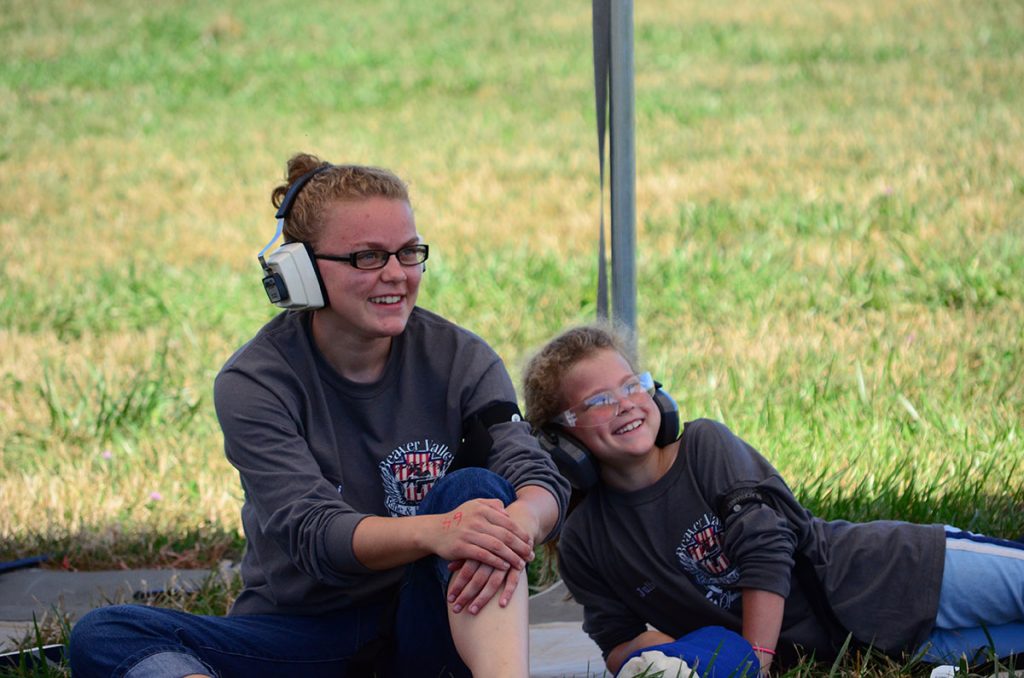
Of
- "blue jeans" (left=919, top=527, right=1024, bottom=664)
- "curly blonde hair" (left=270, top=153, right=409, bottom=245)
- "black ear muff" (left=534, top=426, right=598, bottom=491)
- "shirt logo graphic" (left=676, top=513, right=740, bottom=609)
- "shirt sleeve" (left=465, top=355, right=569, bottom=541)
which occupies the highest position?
"curly blonde hair" (left=270, top=153, right=409, bottom=245)

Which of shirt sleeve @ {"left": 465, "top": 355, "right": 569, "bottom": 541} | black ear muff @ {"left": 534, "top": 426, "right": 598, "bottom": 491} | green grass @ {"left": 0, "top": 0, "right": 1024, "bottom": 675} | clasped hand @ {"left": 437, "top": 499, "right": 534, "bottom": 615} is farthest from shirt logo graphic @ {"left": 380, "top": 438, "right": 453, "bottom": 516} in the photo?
green grass @ {"left": 0, "top": 0, "right": 1024, "bottom": 675}

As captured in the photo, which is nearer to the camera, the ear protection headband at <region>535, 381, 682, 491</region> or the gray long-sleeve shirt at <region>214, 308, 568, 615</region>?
the gray long-sleeve shirt at <region>214, 308, 568, 615</region>

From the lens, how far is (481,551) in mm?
2863

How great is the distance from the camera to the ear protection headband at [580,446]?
134 inches

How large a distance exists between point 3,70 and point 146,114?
3.10m

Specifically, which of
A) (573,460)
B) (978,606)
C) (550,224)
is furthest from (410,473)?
(550,224)

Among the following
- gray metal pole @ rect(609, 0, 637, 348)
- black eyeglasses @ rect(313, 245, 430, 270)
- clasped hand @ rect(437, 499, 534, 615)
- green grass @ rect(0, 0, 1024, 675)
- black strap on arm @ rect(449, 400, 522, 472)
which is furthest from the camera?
green grass @ rect(0, 0, 1024, 675)

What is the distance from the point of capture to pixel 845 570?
3477mm

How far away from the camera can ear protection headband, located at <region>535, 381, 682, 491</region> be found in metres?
3.39

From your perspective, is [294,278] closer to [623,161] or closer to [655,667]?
[655,667]

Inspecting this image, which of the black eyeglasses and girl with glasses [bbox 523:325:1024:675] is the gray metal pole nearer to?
girl with glasses [bbox 523:325:1024:675]

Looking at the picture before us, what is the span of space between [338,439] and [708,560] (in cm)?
97

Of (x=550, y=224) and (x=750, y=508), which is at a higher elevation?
(x=750, y=508)

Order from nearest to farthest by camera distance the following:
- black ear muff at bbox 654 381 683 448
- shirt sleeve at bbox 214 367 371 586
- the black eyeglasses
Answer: shirt sleeve at bbox 214 367 371 586
the black eyeglasses
black ear muff at bbox 654 381 683 448
